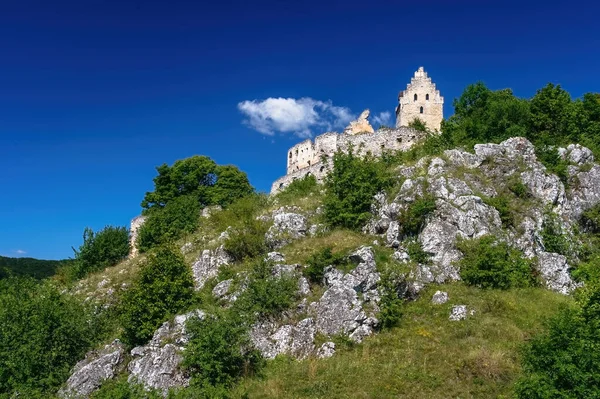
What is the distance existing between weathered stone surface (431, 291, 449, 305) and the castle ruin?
72.8 feet

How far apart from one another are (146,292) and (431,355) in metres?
13.7

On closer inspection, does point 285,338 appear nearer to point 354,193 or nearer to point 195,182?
point 354,193

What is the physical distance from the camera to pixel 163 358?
1914cm

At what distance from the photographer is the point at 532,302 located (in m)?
20.6

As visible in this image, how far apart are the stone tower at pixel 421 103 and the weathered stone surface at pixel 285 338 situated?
41374 mm

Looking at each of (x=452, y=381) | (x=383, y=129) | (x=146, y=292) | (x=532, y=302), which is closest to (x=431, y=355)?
(x=452, y=381)

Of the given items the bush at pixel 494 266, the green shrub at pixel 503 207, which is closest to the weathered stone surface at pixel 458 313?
the bush at pixel 494 266

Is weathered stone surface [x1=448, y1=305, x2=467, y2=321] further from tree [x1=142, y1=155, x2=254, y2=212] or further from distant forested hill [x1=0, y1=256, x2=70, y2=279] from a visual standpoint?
distant forested hill [x1=0, y1=256, x2=70, y2=279]

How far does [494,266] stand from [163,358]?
15998 mm

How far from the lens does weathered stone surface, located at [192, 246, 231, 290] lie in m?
26.3

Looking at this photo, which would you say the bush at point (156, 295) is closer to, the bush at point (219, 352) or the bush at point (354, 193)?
the bush at point (219, 352)

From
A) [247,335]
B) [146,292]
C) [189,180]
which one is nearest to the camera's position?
[247,335]

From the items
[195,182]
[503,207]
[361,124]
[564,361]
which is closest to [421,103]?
[361,124]

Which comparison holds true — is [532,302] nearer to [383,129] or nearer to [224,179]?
[383,129]
